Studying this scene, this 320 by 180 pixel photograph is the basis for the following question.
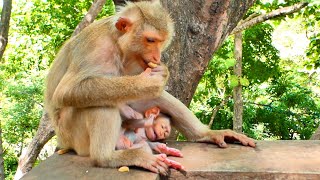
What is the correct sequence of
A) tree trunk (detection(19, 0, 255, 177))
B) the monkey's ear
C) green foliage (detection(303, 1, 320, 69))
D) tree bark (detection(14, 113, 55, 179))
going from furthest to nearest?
green foliage (detection(303, 1, 320, 69)) < tree bark (detection(14, 113, 55, 179)) < tree trunk (detection(19, 0, 255, 177)) < the monkey's ear

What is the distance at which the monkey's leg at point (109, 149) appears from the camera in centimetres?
256

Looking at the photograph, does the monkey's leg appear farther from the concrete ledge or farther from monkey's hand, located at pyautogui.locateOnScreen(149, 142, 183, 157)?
monkey's hand, located at pyautogui.locateOnScreen(149, 142, 183, 157)

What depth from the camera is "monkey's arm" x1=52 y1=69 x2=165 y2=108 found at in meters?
2.55

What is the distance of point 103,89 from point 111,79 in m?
0.09

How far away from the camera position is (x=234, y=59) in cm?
777

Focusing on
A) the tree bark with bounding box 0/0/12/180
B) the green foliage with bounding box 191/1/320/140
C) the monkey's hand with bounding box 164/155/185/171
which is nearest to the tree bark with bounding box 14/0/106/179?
the tree bark with bounding box 0/0/12/180

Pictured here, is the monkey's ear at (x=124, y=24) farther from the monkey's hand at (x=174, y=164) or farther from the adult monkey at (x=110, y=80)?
the monkey's hand at (x=174, y=164)

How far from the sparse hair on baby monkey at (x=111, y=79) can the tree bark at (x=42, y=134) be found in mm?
2788

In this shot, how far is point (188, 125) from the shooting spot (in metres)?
3.21

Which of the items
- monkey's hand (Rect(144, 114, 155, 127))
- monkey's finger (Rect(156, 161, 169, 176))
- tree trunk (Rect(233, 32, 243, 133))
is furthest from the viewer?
tree trunk (Rect(233, 32, 243, 133))

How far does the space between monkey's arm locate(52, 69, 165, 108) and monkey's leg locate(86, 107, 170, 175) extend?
71mm

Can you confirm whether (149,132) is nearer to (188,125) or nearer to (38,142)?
(188,125)

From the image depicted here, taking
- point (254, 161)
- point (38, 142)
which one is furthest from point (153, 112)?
point (38, 142)

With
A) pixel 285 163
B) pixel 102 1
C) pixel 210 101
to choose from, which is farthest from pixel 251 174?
pixel 210 101
